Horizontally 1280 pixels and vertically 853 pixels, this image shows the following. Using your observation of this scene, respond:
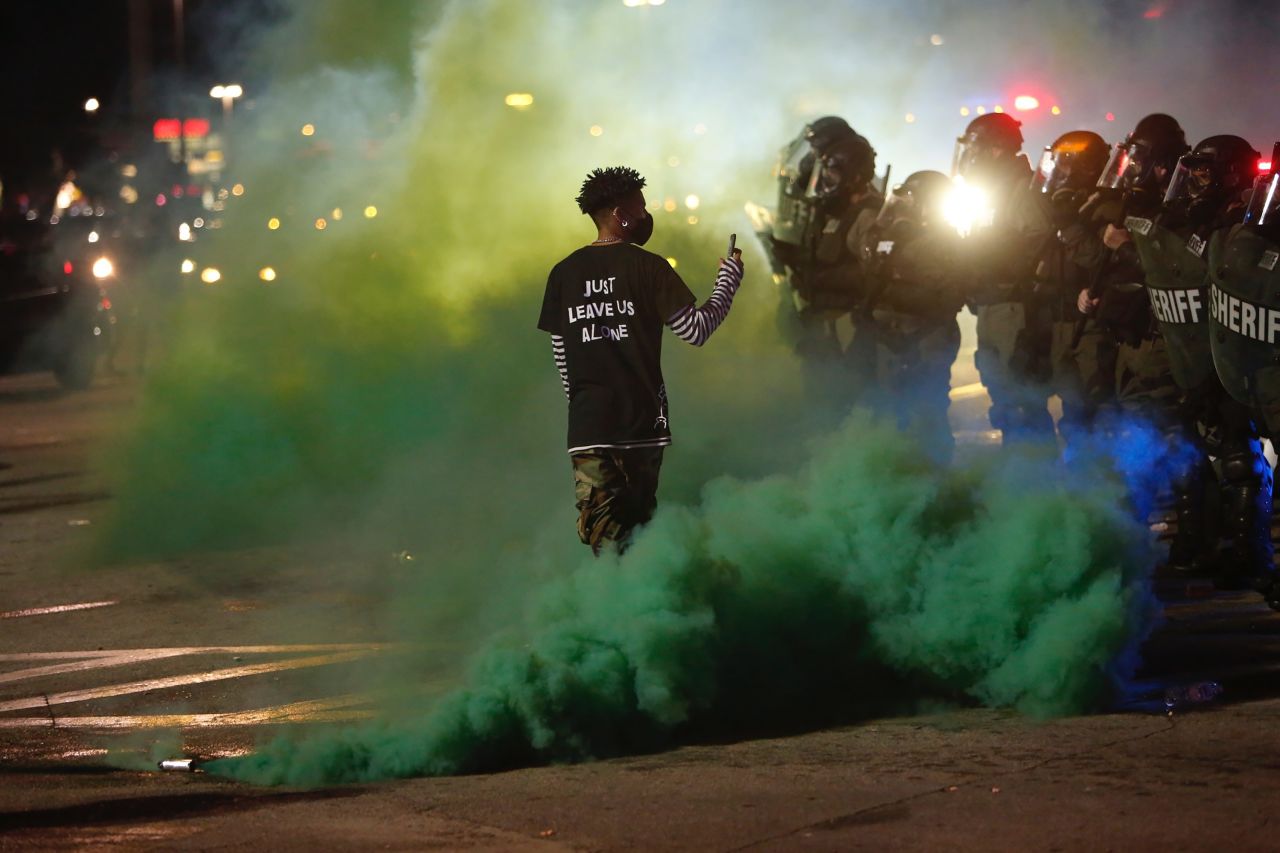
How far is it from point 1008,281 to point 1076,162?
0.76 metres

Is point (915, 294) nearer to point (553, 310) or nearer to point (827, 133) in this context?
point (827, 133)

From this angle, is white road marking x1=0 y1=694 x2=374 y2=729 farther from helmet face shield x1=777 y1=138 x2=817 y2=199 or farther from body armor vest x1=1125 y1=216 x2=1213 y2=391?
helmet face shield x1=777 y1=138 x2=817 y2=199

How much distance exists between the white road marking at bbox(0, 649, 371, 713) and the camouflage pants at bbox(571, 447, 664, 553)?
145cm

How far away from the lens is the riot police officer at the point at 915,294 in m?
11.0

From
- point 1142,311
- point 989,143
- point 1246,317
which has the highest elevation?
point 989,143

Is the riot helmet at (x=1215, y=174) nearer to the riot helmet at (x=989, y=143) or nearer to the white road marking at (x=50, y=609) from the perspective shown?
the riot helmet at (x=989, y=143)

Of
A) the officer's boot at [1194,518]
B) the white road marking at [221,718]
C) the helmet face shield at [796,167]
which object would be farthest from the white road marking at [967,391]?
the white road marking at [221,718]

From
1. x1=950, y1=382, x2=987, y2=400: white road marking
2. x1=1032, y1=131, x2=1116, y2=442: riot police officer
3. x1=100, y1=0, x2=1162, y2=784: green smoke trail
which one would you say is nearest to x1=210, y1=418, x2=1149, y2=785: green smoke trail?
x1=100, y1=0, x2=1162, y2=784: green smoke trail

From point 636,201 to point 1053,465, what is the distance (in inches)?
69.3

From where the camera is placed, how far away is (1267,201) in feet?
22.4

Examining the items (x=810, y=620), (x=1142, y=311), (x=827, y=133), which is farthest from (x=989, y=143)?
(x=810, y=620)

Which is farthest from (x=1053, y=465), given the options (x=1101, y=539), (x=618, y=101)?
(x=618, y=101)

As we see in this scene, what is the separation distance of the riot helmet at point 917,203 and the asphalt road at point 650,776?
378 centimetres

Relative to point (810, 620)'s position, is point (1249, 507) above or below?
above
